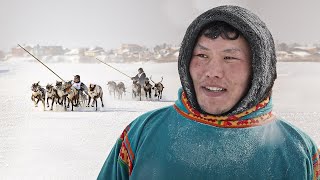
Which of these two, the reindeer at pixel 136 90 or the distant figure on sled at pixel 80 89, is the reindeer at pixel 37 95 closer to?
the distant figure on sled at pixel 80 89

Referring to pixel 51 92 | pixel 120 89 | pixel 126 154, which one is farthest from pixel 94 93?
pixel 126 154

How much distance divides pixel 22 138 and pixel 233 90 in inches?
225

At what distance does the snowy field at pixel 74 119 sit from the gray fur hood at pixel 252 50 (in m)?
0.87

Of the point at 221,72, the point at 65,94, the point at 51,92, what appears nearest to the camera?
the point at 221,72

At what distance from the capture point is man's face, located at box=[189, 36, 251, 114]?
4.03ft

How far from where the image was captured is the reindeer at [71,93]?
9422 millimetres

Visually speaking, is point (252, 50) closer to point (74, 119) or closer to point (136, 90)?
point (74, 119)

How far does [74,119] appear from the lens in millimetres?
7871

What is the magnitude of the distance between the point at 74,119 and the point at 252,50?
682 cm

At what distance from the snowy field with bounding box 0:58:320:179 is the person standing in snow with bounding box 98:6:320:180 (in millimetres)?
866

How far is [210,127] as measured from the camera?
128cm

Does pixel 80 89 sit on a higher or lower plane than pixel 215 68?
lower

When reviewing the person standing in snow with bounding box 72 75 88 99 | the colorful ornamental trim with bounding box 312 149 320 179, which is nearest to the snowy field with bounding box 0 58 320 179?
the person standing in snow with bounding box 72 75 88 99

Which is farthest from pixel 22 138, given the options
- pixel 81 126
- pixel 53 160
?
pixel 53 160
